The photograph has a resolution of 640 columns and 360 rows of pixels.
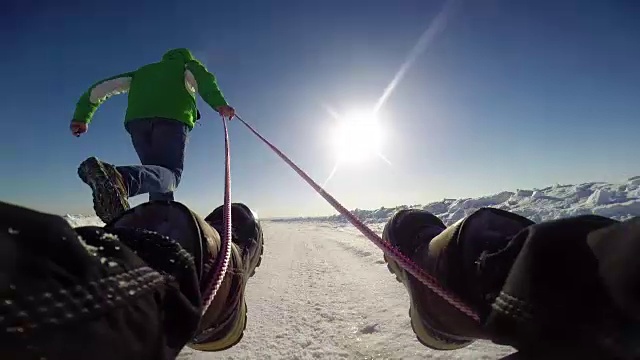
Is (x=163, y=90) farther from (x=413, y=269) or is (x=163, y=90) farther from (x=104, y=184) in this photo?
(x=413, y=269)

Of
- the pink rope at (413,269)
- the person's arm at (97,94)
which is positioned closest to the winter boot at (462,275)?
the pink rope at (413,269)

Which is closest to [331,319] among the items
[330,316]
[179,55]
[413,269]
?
[330,316]

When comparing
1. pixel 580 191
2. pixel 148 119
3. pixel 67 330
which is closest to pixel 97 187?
pixel 148 119

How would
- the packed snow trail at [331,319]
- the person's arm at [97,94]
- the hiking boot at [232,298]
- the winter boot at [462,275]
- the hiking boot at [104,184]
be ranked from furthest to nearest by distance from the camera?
the person's arm at [97,94] < the hiking boot at [104,184] < the packed snow trail at [331,319] < the hiking boot at [232,298] < the winter boot at [462,275]

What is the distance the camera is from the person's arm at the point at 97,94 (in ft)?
10.7

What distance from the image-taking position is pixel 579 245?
0.63 meters

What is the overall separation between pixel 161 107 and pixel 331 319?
216 cm

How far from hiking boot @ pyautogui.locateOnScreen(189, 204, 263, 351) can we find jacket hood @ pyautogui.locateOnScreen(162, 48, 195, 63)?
6.58 feet

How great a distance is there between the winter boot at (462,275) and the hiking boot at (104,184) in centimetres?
163

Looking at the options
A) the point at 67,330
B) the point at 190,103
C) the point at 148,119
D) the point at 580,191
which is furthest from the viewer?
the point at 580,191

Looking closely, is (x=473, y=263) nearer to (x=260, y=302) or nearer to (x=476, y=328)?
(x=476, y=328)

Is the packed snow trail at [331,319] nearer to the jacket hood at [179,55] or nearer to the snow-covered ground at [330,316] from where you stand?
the snow-covered ground at [330,316]

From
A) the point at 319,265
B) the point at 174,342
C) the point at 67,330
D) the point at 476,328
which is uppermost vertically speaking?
the point at 67,330

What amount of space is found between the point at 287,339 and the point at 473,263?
1.17 meters
